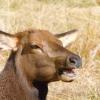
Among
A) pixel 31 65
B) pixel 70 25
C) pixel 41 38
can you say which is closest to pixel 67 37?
pixel 41 38

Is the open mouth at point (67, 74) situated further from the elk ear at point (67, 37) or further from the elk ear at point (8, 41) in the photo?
the elk ear at point (67, 37)

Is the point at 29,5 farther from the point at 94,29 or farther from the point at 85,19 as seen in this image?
the point at 94,29

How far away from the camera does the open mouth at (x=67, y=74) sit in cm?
716

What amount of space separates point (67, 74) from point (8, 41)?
2.69 ft

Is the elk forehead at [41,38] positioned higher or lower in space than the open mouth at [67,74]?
higher

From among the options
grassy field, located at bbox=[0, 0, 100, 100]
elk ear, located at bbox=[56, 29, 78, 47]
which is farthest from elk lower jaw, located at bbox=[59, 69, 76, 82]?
grassy field, located at bbox=[0, 0, 100, 100]

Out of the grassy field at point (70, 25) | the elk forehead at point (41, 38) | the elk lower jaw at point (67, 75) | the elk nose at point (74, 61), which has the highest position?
the elk forehead at point (41, 38)

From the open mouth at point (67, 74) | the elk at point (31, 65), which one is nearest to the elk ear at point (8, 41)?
the elk at point (31, 65)

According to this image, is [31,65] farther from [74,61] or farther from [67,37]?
[67,37]

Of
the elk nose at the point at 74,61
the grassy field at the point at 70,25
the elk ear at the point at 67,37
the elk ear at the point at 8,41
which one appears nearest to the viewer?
the elk nose at the point at 74,61

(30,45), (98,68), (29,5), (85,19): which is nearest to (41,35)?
(30,45)

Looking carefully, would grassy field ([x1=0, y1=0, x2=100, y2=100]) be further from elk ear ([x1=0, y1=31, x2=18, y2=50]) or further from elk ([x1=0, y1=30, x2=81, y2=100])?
elk ear ([x1=0, y1=31, x2=18, y2=50])

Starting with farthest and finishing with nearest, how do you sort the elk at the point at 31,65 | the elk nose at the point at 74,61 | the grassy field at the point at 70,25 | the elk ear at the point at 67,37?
1. the grassy field at the point at 70,25
2. the elk ear at the point at 67,37
3. the elk at the point at 31,65
4. the elk nose at the point at 74,61

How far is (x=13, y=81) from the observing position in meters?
7.47
